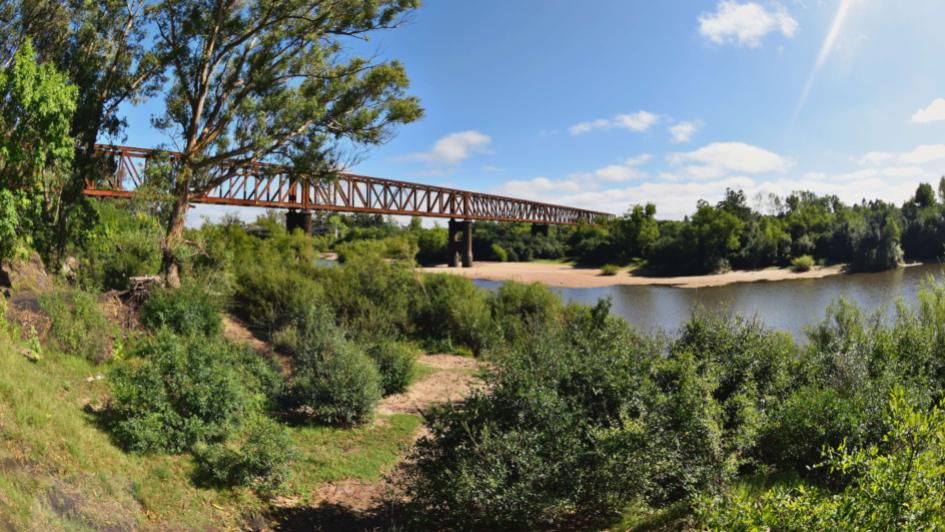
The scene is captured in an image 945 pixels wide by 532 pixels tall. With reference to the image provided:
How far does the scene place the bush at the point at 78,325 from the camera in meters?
9.67

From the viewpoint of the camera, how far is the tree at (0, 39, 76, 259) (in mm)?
9930

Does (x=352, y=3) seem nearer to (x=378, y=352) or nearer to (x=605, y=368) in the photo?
(x=378, y=352)

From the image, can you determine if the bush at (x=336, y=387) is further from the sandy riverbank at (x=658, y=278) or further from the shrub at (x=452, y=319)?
the sandy riverbank at (x=658, y=278)

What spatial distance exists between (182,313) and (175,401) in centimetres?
499

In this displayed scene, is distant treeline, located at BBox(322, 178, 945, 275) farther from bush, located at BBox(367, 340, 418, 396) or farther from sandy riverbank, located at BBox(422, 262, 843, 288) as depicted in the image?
bush, located at BBox(367, 340, 418, 396)

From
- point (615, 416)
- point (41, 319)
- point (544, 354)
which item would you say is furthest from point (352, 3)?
point (615, 416)

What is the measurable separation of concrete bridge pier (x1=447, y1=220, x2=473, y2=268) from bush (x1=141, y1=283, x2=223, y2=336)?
167 ft

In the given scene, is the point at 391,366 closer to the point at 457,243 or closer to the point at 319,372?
the point at 319,372

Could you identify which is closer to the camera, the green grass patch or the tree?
the green grass patch

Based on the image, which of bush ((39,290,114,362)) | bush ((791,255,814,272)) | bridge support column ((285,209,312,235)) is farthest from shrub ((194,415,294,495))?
bush ((791,255,814,272))

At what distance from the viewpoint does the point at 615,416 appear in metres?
6.69

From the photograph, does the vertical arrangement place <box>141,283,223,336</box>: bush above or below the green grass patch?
above

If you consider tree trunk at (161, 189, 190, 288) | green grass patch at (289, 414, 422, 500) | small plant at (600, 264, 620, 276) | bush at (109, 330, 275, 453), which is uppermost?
tree trunk at (161, 189, 190, 288)

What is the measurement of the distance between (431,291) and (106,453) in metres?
14.4
